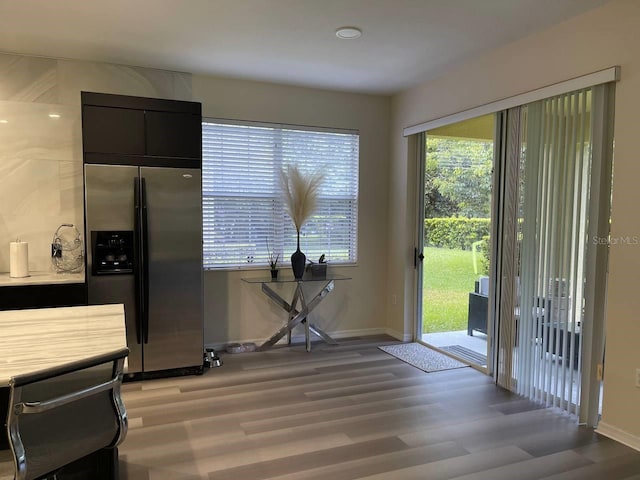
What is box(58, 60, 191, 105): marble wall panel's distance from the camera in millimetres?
3986

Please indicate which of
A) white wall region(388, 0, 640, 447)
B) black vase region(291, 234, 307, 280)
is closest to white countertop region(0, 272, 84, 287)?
black vase region(291, 234, 307, 280)

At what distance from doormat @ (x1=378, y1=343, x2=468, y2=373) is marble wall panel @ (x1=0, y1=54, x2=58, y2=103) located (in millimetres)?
3811

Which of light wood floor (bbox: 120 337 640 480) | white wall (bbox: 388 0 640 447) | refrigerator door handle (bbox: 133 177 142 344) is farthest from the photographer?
refrigerator door handle (bbox: 133 177 142 344)

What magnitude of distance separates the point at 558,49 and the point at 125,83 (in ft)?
11.4

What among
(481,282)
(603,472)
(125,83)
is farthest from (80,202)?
(603,472)

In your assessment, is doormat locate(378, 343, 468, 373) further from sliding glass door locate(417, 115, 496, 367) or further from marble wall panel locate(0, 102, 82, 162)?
marble wall panel locate(0, 102, 82, 162)

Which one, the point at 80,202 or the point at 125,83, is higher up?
the point at 125,83

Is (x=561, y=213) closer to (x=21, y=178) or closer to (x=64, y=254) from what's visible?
(x=64, y=254)

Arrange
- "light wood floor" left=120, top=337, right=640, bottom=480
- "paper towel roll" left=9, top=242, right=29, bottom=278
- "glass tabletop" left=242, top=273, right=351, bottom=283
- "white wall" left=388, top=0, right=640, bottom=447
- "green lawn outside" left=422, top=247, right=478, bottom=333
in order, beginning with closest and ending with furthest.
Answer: "light wood floor" left=120, top=337, right=640, bottom=480, "white wall" left=388, top=0, right=640, bottom=447, "paper towel roll" left=9, top=242, right=29, bottom=278, "green lawn outside" left=422, top=247, right=478, bottom=333, "glass tabletop" left=242, top=273, right=351, bottom=283

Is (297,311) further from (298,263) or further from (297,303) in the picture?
(298,263)

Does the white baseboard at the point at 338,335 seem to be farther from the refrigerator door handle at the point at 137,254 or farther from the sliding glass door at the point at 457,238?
the refrigerator door handle at the point at 137,254

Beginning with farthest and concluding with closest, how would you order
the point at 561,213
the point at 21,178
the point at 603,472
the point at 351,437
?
the point at 21,178, the point at 561,213, the point at 351,437, the point at 603,472

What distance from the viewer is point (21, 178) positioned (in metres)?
3.89

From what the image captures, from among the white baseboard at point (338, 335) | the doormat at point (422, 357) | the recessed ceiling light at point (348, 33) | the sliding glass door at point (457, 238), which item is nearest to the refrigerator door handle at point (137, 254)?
the white baseboard at point (338, 335)
